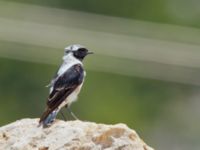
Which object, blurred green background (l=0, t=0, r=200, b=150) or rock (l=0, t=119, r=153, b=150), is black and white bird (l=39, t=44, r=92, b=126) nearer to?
rock (l=0, t=119, r=153, b=150)

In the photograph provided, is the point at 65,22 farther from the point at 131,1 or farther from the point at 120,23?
the point at 131,1

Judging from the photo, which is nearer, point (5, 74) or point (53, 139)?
point (53, 139)

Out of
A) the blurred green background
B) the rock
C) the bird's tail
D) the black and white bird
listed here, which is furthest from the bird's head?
the blurred green background

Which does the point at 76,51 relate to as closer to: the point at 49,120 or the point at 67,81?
the point at 67,81

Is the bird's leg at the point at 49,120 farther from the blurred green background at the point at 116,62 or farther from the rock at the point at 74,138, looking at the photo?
the blurred green background at the point at 116,62

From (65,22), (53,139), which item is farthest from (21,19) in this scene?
(53,139)

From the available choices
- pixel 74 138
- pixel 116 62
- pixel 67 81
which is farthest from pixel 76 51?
pixel 116 62

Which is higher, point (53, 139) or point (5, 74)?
point (53, 139)
